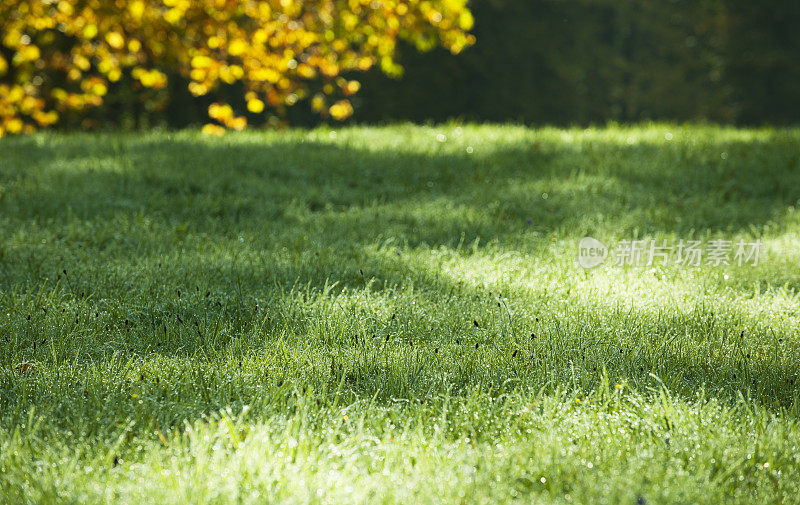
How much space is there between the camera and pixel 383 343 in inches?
127

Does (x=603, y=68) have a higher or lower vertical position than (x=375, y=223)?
higher

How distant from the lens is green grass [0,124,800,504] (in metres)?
2.19

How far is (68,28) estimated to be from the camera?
8422 millimetres

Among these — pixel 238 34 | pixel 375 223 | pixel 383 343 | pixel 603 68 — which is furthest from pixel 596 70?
pixel 383 343

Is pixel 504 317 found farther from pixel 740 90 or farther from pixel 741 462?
pixel 740 90

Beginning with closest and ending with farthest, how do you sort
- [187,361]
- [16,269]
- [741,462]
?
[741,462], [187,361], [16,269]

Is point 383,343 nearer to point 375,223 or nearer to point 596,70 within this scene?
point 375,223

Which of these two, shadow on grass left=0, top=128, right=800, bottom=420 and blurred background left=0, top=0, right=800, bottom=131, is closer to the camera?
shadow on grass left=0, top=128, right=800, bottom=420

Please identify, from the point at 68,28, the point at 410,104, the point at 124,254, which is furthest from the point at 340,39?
the point at 410,104

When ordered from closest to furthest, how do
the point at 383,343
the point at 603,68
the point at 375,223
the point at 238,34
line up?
1. the point at 383,343
2. the point at 375,223
3. the point at 238,34
4. the point at 603,68

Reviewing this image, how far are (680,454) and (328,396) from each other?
1.28 metres

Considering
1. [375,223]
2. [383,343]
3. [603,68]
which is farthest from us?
[603,68]

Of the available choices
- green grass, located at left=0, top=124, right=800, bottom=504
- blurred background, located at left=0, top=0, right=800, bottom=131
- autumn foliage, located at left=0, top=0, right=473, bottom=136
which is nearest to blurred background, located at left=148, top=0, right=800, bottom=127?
blurred background, located at left=0, top=0, right=800, bottom=131

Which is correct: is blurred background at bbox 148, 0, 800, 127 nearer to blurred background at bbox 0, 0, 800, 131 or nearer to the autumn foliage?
blurred background at bbox 0, 0, 800, 131
